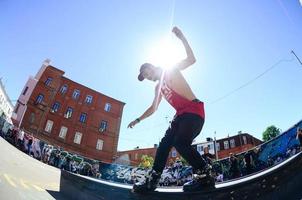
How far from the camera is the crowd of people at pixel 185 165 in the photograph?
877cm

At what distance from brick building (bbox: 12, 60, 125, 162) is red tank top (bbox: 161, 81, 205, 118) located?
1197 inches

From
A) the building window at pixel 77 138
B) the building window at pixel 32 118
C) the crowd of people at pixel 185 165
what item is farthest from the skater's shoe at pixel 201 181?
the building window at pixel 77 138

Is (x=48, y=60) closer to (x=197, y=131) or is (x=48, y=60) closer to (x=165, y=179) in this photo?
(x=165, y=179)

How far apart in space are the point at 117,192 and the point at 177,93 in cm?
138

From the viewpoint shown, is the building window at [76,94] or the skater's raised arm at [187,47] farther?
Result: the building window at [76,94]

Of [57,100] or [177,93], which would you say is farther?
[57,100]

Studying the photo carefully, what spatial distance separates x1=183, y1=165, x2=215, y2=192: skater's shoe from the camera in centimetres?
210

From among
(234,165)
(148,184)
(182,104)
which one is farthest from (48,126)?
(182,104)

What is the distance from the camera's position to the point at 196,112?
8.14ft

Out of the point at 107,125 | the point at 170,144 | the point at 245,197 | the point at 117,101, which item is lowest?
the point at 245,197

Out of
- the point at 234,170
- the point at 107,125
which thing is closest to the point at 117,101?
the point at 107,125

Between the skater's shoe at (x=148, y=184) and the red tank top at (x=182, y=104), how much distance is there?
2.57 feet

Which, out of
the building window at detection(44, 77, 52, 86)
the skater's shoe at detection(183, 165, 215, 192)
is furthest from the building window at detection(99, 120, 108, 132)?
the skater's shoe at detection(183, 165, 215, 192)

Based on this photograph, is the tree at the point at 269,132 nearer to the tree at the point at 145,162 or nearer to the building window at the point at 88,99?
the tree at the point at 145,162
